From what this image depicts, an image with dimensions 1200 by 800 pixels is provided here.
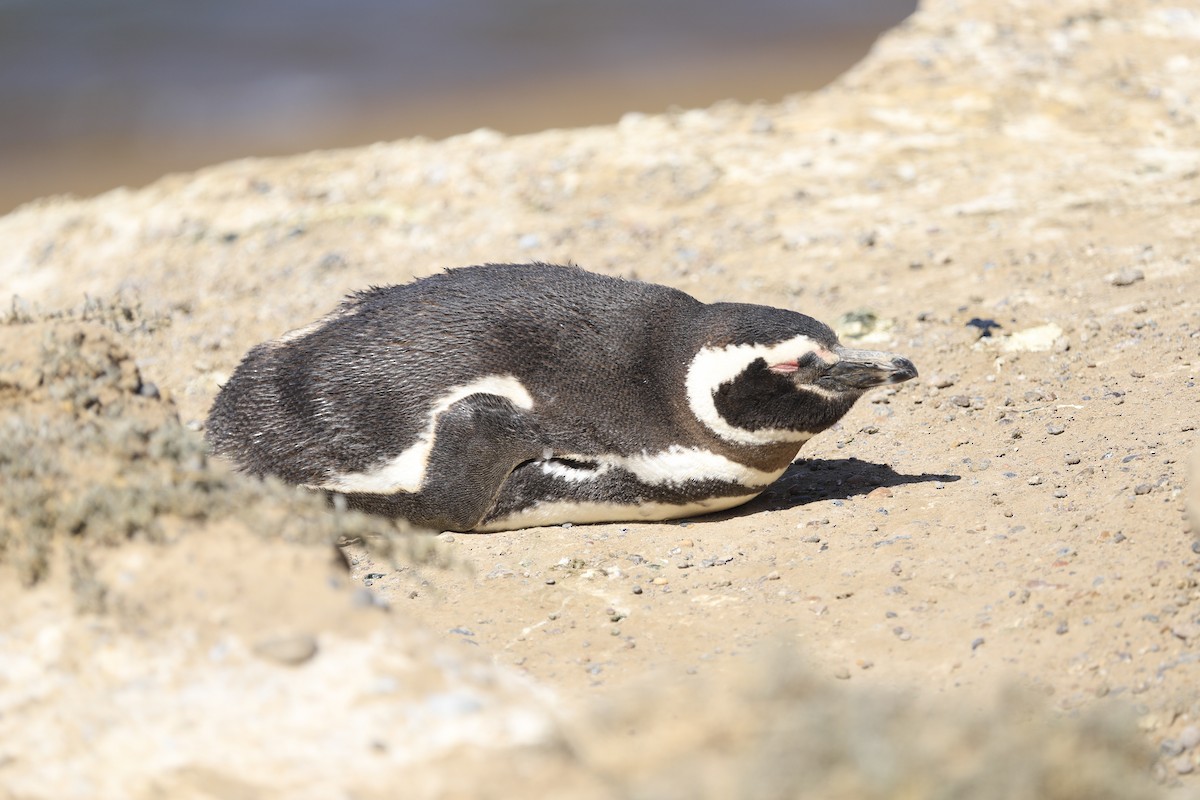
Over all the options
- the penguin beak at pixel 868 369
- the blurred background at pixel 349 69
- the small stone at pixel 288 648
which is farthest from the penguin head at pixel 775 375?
the blurred background at pixel 349 69

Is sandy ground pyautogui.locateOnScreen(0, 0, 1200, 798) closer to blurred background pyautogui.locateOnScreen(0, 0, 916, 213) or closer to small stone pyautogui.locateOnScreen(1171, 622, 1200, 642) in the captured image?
small stone pyautogui.locateOnScreen(1171, 622, 1200, 642)

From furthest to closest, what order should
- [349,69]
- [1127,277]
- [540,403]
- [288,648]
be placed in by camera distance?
→ [349,69], [1127,277], [540,403], [288,648]

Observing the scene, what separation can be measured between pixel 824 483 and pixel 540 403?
1303 mm

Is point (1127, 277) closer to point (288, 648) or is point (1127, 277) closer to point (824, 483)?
point (824, 483)

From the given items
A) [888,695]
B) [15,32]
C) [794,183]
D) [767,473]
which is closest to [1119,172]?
[794,183]

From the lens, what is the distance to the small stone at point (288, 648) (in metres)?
2.97

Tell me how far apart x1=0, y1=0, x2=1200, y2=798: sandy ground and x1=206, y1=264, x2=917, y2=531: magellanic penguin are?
23cm

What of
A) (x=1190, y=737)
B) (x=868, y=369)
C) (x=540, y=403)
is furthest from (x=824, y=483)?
(x=1190, y=737)

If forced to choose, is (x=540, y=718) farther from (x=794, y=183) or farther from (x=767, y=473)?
(x=794, y=183)

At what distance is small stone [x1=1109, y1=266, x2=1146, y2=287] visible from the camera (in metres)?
6.96

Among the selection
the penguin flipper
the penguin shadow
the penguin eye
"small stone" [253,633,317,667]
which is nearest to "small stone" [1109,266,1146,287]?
the penguin shadow

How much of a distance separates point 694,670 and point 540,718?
4.04 ft

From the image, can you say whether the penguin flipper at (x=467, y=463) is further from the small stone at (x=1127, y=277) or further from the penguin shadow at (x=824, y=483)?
the small stone at (x=1127, y=277)

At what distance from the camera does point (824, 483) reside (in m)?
5.80
